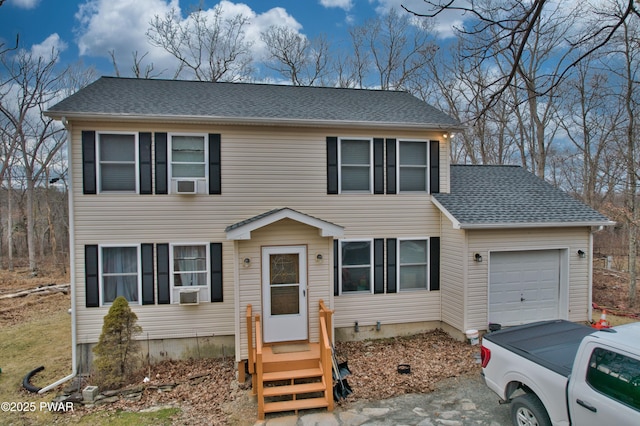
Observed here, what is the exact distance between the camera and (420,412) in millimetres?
5688

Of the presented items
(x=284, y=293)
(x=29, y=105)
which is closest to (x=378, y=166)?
(x=284, y=293)

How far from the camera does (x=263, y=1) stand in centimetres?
1516

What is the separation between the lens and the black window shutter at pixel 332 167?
9.02 metres

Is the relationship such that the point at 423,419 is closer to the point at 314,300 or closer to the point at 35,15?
the point at 314,300

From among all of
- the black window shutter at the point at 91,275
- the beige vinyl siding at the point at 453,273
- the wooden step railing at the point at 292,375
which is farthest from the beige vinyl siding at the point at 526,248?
the black window shutter at the point at 91,275

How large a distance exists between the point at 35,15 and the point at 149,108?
14.4m

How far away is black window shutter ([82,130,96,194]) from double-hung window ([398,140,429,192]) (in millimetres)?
7101

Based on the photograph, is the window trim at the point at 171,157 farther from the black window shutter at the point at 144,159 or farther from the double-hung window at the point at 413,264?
the double-hung window at the point at 413,264

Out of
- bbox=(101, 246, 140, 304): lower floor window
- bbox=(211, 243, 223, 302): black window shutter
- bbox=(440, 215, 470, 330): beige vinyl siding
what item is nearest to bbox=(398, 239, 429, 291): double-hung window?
bbox=(440, 215, 470, 330): beige vinyl siding

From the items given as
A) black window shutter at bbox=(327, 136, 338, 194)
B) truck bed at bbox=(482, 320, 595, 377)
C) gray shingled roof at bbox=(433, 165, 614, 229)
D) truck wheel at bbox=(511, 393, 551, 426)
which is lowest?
truck wheel at bbox=(511, 393, 551, 426)

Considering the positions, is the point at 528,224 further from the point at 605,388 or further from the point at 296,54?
the point at 296,54

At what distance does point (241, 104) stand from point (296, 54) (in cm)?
1417

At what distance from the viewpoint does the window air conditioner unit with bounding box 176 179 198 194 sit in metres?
8.20

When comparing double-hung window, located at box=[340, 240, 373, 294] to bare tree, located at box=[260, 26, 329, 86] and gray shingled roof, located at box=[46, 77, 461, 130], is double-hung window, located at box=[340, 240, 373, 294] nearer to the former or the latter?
gray shingled roof, located at box=[46, 77, 461, 130]
